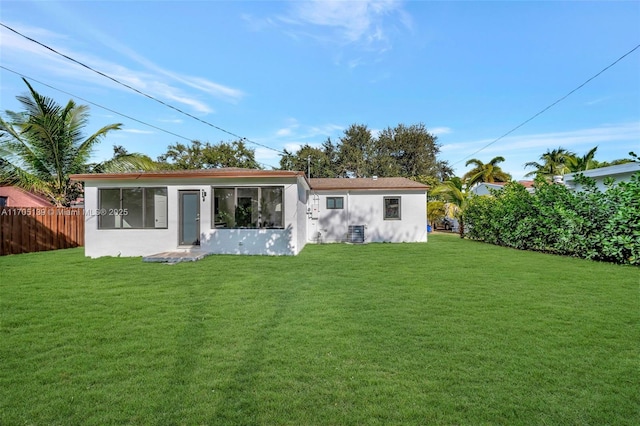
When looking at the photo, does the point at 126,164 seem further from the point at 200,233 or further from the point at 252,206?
the point at 252,206

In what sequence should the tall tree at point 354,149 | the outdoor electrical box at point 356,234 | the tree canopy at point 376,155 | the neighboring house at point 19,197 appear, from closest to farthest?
the outdoor electrical box at point 356,234
the neighboring house at point 19,197
the tree canopy at point 376,155
the tall tree at point 354,149

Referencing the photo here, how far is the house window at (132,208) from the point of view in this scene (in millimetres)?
11609

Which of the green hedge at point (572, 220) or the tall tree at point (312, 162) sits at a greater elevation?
the tall tree at point (312, 162)

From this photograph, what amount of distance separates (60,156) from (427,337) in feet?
53.2

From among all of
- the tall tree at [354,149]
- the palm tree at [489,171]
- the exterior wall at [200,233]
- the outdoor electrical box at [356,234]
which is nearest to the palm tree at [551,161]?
the palm tree at [489,171]

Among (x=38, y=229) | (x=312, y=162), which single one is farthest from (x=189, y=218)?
(x=312, y=162)

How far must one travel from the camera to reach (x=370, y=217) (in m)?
16.4

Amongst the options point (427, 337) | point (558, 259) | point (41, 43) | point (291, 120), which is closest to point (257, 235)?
point (41, 43)

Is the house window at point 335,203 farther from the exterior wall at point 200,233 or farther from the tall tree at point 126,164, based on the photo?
the tall tree at point 126,164

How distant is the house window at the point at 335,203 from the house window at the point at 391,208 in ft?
6.75

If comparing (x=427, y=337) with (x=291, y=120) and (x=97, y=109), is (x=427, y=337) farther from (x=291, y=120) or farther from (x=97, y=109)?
(x=291, y=120)

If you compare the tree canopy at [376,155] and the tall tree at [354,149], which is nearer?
the tree canopy at [376,155]

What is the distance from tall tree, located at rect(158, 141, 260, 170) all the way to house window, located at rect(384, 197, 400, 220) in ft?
74.4

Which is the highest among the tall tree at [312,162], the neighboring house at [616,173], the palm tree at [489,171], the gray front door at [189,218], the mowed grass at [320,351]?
the tall tree at [312,162]
